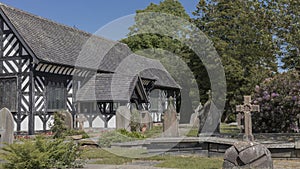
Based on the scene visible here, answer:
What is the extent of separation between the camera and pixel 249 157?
8.21 meters

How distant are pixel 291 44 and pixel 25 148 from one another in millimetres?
11861

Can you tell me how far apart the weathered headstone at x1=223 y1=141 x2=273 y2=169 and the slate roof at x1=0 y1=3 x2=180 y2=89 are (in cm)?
1386

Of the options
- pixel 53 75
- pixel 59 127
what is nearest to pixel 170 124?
pixel 59 127

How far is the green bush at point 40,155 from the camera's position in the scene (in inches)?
312

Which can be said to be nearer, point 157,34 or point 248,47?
point 248,47

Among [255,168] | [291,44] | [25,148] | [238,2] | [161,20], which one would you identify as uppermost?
[161,20]

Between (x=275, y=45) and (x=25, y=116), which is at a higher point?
(x=275, y=45)

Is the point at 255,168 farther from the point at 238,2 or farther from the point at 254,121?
the point at 238,2

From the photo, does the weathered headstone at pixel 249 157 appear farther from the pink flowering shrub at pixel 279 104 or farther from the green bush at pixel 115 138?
the green bush at pixel 115 138

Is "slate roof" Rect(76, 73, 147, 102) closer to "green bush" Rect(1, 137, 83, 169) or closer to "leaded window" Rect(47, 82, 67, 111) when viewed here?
"leaded window" Rect(47, 82, 67, 111)

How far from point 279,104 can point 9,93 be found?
1422 cm

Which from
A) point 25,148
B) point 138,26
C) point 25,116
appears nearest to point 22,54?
point 25,116

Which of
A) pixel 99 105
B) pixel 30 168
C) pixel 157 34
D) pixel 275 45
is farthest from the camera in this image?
pixel 157 34

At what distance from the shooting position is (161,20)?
44938 mm
